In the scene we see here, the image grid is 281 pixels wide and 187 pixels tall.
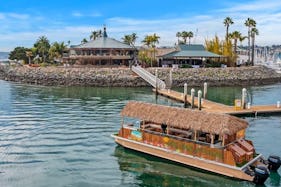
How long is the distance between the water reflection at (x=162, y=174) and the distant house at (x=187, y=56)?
2345 inches

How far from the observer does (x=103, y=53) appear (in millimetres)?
79750

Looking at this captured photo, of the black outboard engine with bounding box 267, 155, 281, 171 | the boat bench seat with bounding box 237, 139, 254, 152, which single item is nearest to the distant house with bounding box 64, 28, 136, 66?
the boat bench seat with bounding box 237, 139, 254, 152

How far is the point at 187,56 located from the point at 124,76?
18.4 m

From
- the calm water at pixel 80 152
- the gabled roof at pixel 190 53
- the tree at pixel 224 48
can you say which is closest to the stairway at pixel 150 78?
the gabled roof at pixel 190 53

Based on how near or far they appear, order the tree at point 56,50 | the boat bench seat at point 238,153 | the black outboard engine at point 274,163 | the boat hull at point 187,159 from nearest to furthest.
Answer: the boat hull at point 187,159 → the boat bench seat at point 238,153 → the black outboard engine at point 274,163 → the tree at point 56,50

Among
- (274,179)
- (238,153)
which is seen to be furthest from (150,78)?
(274,179)

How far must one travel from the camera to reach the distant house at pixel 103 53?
260ft

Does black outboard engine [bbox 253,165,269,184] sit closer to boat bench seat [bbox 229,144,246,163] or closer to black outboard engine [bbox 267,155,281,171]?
boat bench seat [bbox 229,144,246,163]

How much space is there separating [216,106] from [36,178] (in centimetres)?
2496

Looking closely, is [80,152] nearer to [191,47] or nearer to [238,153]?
[238,153]

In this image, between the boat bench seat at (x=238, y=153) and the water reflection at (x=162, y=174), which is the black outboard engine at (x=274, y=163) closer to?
the boat bench seat at (x=238, y=153)

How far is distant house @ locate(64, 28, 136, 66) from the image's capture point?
260ft

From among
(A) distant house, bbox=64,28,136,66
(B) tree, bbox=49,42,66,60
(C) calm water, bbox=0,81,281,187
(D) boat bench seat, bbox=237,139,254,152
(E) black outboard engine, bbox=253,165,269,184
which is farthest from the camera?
(B) tree, bbox=49,42,66,60

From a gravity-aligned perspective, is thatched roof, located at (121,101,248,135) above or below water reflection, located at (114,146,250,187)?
above
